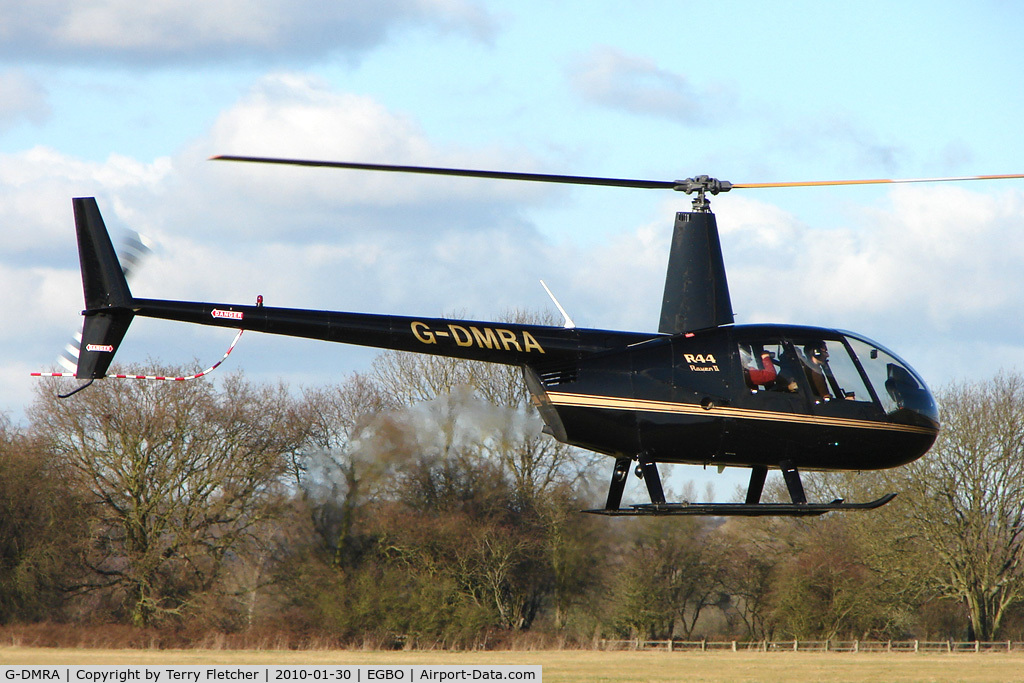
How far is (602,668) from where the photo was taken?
2672cm

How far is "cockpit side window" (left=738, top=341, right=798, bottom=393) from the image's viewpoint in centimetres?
1245

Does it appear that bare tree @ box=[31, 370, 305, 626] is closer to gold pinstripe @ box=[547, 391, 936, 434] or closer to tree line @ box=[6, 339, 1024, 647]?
tree line @ box=[6, 339, 1024, 647]

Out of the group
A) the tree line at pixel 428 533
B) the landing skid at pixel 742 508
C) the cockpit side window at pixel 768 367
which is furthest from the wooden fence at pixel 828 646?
the cockpit side window at pixel 768 367

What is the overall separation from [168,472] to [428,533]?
8.64 meters

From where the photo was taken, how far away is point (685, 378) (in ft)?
41.0

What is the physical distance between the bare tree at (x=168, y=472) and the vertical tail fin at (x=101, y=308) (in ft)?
41.7

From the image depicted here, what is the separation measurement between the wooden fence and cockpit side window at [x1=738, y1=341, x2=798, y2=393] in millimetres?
22600

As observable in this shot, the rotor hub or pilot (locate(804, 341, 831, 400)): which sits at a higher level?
the rotor hub

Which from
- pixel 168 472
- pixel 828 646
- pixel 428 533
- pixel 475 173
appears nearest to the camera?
pixel 475 173

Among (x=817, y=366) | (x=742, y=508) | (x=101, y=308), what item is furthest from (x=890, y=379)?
(x=101, y=308)

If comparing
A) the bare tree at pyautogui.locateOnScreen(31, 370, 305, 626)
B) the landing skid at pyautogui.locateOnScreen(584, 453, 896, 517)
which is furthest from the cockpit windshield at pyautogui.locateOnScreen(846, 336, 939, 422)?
the bare tree at pyautogui.locateOnScreen(31, 370, 305, 626)

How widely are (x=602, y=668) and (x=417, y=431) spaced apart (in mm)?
8771

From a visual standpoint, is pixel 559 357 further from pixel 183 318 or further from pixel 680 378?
pixel 183 318

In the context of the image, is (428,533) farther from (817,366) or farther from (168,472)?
(817,366)
